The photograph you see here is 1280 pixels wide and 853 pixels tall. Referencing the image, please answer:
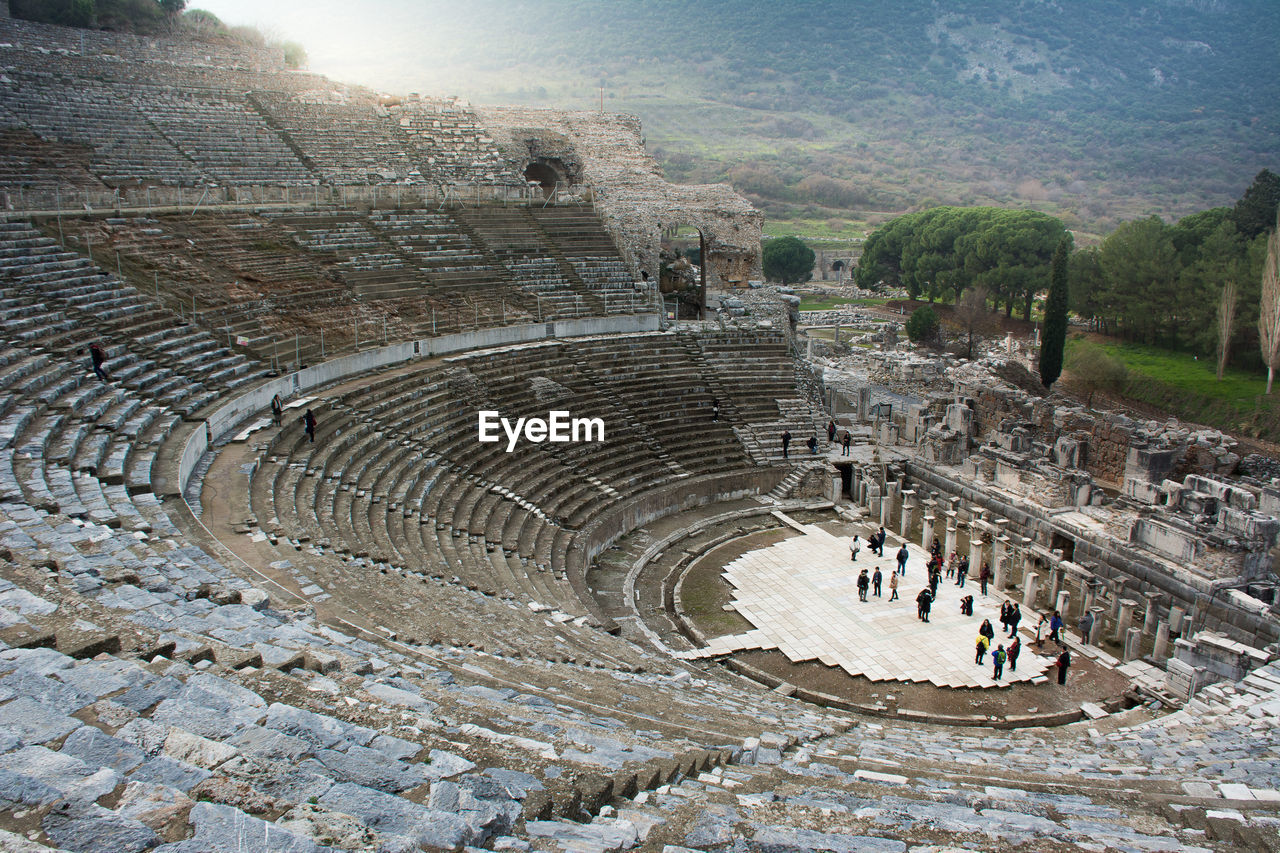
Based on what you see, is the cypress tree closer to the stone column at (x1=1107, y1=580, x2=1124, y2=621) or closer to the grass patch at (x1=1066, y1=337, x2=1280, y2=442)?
the grass patch at (x1=1066, y1=337, x2=1280, y2=442)

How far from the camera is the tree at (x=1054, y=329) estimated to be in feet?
114

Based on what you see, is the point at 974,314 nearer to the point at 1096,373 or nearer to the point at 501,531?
the point at 1096,373

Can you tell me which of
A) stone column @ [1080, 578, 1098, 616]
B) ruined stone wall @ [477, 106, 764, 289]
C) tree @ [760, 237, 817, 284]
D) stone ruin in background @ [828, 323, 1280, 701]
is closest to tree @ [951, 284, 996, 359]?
ruined stone wall @ [477, 106, 764, 289]

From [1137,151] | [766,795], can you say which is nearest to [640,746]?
[766,795]

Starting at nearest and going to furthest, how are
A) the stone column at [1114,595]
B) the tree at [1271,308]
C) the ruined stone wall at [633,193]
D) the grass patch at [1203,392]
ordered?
1. the stone column at [1114,595]
2. the ruined stone wall at [633,193]
3. the grass patch at [1203,392]
4. the tree at [1271,308]

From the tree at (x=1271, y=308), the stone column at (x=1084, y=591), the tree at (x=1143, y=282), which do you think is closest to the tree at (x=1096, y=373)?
the tree at (x=1143, y=282)

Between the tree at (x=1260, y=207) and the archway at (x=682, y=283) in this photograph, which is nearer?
the archway at (x=682, y=283)

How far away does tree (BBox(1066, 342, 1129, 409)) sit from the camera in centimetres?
3456

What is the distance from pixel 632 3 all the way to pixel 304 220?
538 ft

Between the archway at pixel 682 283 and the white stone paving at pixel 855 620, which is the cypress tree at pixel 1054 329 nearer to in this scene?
the archway at pixel 682 283

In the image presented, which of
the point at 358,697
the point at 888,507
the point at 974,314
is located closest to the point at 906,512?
the point at 888,507

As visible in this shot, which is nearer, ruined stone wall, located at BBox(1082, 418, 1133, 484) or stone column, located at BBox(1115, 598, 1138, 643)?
stone column, located at BBox(1115, 598, 1138, 643)

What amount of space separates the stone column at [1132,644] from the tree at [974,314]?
32.4 meters

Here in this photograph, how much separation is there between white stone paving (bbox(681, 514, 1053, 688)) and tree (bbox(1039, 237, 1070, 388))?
19.7m
